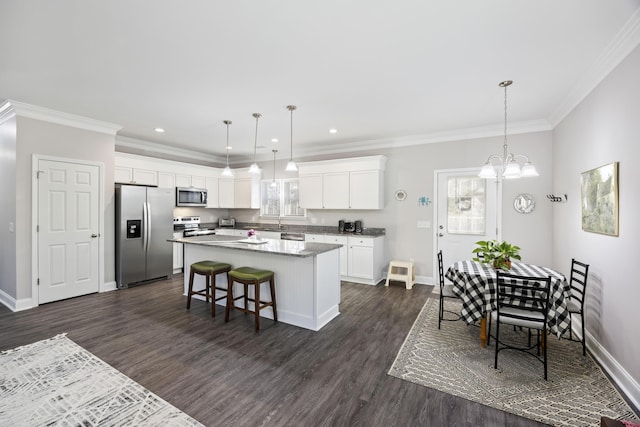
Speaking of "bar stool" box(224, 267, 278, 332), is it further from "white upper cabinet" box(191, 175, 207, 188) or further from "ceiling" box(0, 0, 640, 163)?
"white upper cabinet" box(191, 175, 207, 188)

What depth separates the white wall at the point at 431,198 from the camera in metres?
4.29

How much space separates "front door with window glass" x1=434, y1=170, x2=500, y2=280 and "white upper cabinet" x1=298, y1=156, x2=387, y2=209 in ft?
3.57

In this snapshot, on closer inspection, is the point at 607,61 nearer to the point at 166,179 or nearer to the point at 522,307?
the point at 522,307

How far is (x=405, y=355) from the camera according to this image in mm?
2689

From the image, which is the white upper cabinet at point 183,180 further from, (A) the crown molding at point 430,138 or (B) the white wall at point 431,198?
(B) the white wall at point 431,198

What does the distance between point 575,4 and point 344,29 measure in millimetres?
1519

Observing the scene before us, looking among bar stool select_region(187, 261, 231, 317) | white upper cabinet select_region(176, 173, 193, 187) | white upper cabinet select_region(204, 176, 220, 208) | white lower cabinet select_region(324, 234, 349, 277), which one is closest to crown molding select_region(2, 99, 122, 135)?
white upper cabinet select_region(176, 173, 193, 187)

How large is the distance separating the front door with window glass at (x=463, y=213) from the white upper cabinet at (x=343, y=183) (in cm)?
109

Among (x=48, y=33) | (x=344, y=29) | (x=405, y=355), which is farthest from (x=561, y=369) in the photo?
(x=48, y=33)

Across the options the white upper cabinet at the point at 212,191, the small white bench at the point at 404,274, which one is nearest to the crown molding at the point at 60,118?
the white upper cabinet at the point at 212,191

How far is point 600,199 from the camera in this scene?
2652 mm

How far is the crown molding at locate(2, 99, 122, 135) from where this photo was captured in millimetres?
3678

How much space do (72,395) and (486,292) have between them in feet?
11.6

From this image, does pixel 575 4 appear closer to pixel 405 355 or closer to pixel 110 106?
pixel 405 355
